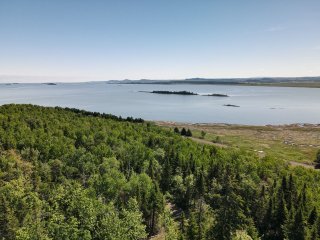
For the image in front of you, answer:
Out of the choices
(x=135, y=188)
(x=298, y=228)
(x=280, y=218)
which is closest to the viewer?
(x=298, y=228)

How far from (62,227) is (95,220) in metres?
9.45

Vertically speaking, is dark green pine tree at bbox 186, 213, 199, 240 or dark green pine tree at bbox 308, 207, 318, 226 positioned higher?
dark green pine tree at bbox 186, 213, 199, 240

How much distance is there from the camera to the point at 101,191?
8500cm

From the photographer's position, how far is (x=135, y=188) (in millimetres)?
87812

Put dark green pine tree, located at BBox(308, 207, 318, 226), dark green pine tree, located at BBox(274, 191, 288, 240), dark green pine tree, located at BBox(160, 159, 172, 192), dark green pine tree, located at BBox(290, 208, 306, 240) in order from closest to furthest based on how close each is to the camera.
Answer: dark green pine tree, located at BBox(290, 208, 306, 240) < dark green pine tree, located at BBox(308, 207, 318, 226) < dark green pine tree, located at BBox(274, 191, 288, 240) < dark green pine tree, located at BBox(160, 159, 172, 192)

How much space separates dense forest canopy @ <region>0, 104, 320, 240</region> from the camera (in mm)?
59781

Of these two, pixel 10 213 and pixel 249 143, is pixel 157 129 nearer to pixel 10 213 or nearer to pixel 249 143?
pixel 249 143

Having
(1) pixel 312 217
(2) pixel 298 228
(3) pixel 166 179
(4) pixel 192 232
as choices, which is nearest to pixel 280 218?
(1) pixel 312 217

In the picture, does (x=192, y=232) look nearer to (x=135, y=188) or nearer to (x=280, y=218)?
(x=280, y=218)

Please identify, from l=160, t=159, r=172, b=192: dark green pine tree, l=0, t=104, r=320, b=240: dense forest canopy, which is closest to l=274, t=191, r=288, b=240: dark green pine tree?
l=0, t=104, r=320, b=240: dense forest canopy

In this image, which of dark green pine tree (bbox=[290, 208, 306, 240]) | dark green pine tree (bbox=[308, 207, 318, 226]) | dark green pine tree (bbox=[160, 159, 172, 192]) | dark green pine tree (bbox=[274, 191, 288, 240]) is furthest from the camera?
dark green pine tree (bbox=[160, 159, 172, 192])

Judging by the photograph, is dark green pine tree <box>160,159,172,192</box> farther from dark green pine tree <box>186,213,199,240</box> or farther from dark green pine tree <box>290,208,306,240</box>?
dark green pine tree <box>290,208,306,240</box>

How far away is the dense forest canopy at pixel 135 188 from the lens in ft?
196

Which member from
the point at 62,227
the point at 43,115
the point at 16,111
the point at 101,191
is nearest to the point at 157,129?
the point at 43,115
